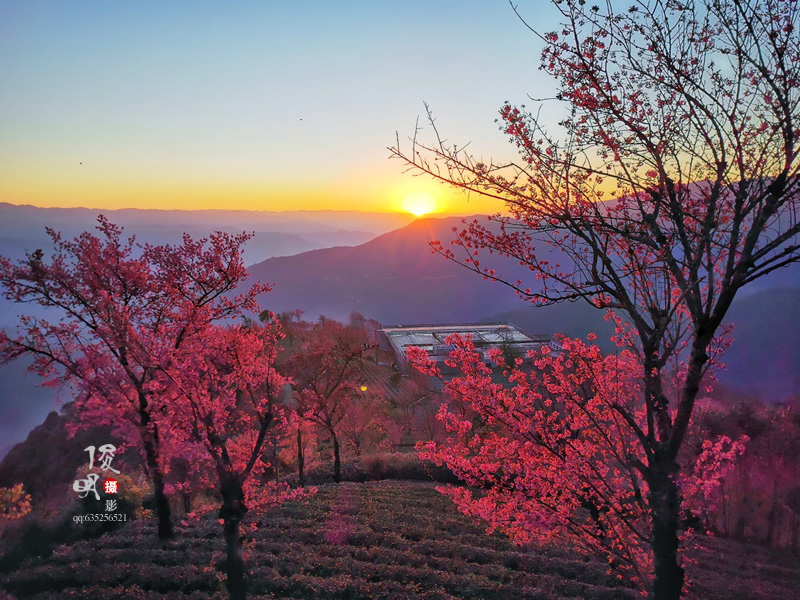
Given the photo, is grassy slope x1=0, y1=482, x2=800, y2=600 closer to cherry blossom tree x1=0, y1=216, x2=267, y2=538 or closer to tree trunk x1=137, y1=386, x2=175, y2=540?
tree trunk x1=137, y1=386, x2=175, y2=540

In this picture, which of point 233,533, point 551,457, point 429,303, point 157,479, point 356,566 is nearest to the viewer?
point 551,457

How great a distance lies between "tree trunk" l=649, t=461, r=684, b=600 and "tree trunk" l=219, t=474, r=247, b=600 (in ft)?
24.5

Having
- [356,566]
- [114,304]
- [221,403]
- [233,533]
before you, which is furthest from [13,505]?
[356,566]

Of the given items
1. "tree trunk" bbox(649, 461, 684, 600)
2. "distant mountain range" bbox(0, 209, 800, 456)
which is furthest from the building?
"tree trunk" bbox(649, 461, 684, 600)

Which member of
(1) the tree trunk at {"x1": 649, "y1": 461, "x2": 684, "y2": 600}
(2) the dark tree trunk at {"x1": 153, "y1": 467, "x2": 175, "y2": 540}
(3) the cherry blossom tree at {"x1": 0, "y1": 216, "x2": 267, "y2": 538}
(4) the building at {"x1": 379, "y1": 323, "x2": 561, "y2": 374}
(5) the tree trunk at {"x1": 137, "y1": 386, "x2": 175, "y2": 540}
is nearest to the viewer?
(1) the tree trunk at {"x1": 649, "y1": 461, "x2": 684, "y2": 600}

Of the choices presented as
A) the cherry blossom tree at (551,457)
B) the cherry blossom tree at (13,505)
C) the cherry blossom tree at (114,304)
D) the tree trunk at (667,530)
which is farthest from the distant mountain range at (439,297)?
the cherry blossom tree at (13,505)

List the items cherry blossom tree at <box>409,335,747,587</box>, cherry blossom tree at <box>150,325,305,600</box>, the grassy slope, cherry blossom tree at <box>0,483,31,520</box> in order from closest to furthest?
cherry blossom tree at <box>409,335,747,587</box>
cherry blossom tree at <box>150,325,305,600</box>
the grassy slope
cherry blossom tree at <box>0,483,31,520</box>

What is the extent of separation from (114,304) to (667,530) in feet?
38.7

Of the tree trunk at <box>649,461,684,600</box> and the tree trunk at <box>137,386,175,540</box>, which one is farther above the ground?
the tree trunk at <box>649,461,684,600</box>

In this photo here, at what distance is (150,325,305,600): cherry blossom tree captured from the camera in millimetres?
9109

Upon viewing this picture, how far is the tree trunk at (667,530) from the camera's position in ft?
18.9

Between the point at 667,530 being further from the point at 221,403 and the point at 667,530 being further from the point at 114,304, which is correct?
the point at 114,304

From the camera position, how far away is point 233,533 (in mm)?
9117

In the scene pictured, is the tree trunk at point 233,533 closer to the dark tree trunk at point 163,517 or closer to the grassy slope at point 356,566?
the grassy slope at point 356,566
